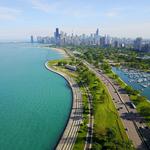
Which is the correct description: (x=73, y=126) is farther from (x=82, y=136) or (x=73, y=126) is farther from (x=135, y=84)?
(x=135, y=84)

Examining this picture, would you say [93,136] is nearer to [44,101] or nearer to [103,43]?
[44,101]

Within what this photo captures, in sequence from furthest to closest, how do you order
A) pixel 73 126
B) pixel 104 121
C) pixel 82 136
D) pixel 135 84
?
pixel 135 84, pixel 104 121, pixel 73 126, pixel 82 136

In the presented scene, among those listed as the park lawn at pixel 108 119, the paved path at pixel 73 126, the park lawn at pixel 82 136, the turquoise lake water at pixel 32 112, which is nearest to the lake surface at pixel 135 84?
the park lawn at pixel 108 119

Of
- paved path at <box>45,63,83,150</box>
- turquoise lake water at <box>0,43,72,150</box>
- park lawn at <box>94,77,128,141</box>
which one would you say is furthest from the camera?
park lawn at <box>94,77,128,141</box>

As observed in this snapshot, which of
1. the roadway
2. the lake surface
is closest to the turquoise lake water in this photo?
the roadway

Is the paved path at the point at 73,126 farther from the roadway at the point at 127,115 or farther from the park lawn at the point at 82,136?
the roadway at the point at 127,115

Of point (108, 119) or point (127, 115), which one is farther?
point (127, 115)

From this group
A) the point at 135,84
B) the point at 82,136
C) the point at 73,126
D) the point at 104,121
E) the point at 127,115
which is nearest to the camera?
the point at 82,136

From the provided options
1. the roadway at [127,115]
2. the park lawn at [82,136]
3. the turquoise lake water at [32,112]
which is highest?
the park lawn at [82,136]

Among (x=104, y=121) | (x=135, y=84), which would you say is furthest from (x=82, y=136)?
(x=135, y=84)

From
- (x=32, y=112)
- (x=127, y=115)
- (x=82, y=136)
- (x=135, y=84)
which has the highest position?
(x=82, y=136)

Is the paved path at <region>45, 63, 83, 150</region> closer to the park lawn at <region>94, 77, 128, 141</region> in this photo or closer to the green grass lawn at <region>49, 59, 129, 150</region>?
the green grass lawn at <region>49, 59, 129, 150</region>

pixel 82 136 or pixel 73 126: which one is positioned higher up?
pixel 82 136
